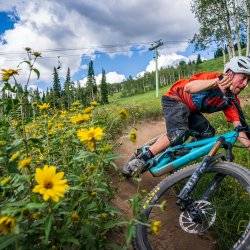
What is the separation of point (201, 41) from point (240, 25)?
12.8ft

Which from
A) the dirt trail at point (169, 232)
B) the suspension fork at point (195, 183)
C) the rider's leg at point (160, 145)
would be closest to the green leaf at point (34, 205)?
the dirt trail at point (169, 232)

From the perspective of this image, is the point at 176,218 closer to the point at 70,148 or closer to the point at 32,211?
the point at 70,148

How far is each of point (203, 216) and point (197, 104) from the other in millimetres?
1979

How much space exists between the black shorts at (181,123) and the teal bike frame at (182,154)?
0.23m

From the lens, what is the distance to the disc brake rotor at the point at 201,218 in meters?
5.40

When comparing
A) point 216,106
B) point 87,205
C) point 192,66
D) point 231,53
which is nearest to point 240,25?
point 231,53

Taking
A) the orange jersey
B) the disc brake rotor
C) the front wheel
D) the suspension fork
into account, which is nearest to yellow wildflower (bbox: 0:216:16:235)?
the front wheel

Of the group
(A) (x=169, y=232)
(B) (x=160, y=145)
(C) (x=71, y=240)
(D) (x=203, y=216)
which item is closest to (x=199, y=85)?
(B) (x=160, y=145)

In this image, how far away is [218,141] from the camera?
5.88m

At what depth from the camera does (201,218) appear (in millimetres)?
5398

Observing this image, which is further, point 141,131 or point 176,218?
point 141,131

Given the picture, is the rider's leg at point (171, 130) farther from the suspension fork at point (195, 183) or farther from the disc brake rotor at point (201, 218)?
the disc brake rotor at point (201, 218)

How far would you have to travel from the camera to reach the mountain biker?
6031mm

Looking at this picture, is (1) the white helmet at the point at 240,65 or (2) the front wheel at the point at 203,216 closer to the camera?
(2) the front wheel at the point at 203,216
